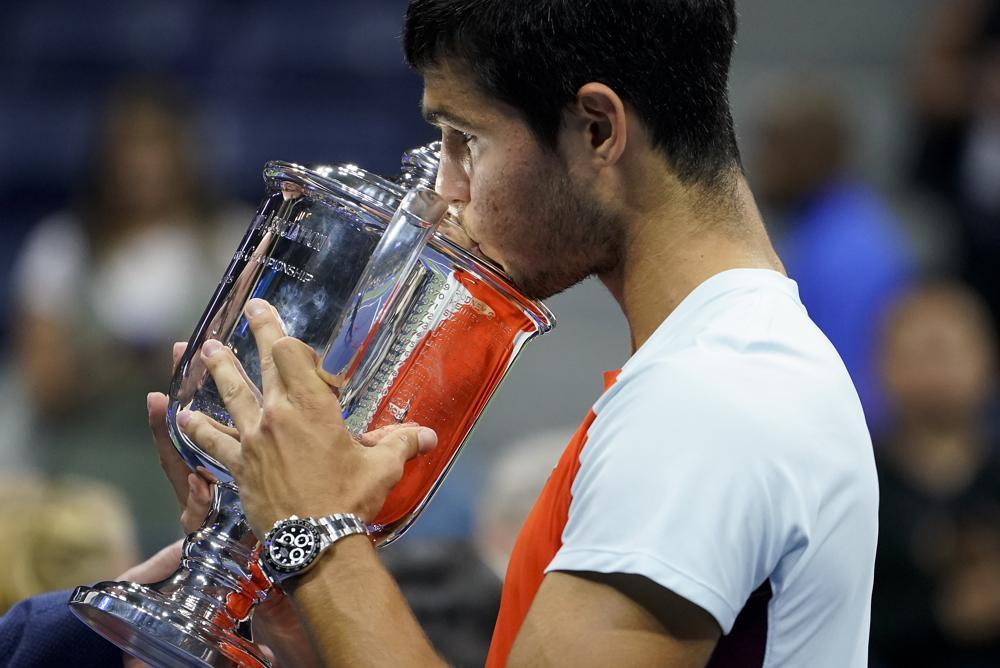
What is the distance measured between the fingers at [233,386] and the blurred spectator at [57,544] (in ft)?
2.91

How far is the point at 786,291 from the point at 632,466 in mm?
306

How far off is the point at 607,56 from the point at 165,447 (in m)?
0.70

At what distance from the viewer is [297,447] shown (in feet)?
4.88

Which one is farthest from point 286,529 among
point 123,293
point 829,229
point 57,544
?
point 829,229

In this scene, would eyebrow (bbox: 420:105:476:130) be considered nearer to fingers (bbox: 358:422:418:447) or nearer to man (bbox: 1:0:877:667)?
man (bbox: 1:0:877:667)

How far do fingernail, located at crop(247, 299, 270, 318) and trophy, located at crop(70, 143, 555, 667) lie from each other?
0.01 metres

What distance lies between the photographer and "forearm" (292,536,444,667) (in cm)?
143

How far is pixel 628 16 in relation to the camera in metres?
1.54

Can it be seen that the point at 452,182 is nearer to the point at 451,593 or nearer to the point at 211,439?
the point at 211,439

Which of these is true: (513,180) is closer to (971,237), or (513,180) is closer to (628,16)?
(628,16)

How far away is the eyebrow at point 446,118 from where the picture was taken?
160cm

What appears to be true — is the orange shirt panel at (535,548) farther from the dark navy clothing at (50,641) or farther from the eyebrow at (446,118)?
the dark navy clothing at (50,641)

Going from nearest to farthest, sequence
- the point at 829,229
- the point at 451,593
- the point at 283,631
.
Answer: the point at 283,631
the point at 451,593
the point at 829,229

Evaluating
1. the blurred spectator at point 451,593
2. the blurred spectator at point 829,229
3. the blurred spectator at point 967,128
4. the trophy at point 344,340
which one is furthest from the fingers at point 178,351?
the blurred spectator at point 967,128
